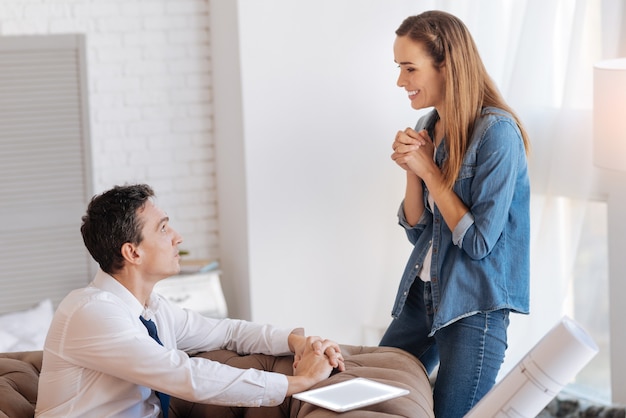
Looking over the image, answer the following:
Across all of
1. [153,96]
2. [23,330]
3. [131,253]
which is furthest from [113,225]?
[153,96]

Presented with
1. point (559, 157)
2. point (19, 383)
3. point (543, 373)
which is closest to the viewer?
point (543, 373)

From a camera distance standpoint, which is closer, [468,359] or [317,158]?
[468,359]

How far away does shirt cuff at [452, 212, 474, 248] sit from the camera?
2.82 metres

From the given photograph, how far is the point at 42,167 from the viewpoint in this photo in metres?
5.12

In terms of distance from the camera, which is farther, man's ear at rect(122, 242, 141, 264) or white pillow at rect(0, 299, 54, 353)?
white pillow at rect(0, 299, 54, 353)

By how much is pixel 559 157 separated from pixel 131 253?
2083 mm

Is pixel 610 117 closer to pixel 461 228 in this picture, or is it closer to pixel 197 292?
pixel 461 228

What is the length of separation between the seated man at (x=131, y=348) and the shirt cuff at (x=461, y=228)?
480 mm

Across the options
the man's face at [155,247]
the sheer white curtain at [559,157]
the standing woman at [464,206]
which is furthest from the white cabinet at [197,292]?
the man's face at [155,247]

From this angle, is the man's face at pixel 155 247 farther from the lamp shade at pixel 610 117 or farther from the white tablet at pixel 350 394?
the lamp shade at pixel 610 117

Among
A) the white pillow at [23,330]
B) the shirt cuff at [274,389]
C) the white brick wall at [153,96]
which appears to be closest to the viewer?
the shirt cuff at [274,389]

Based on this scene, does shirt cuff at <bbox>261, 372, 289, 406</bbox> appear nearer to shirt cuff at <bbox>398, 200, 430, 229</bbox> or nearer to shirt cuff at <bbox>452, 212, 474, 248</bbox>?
shirt cuff at <bbox>452, 212, 474, 248</bbox>

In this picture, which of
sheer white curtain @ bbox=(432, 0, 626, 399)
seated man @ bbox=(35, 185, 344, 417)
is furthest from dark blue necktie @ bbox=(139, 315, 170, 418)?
sheer white curtain @ bbox=(432, 0, 626, 399)

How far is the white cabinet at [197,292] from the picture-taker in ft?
16.9
